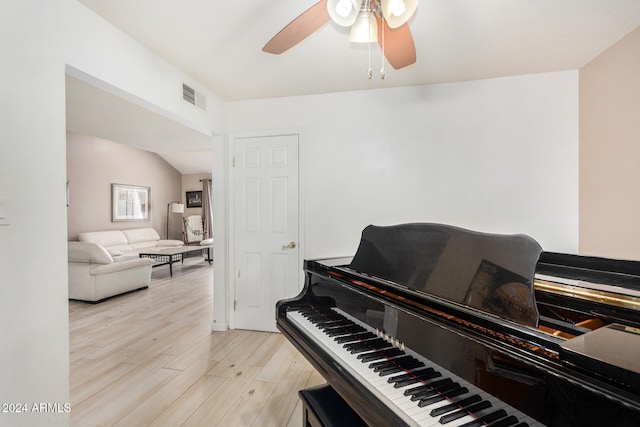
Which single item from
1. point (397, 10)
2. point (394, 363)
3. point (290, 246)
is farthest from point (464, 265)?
point (290, 246)

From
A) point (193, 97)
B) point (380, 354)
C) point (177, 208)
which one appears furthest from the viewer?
point (177, 208)

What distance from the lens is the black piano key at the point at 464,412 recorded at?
31.5 inches

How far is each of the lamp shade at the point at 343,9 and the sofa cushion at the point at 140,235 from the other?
7.24 metres

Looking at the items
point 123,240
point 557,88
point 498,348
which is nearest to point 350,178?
point 557,88

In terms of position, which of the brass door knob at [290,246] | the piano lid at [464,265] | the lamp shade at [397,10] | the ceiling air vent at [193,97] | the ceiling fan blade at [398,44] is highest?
the ceiling air vent at [193,97]

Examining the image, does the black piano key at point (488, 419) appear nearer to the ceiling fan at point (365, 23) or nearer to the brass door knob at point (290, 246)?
the ceiling fan at point (365, 23)

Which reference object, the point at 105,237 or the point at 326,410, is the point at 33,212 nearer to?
the point at 326,410

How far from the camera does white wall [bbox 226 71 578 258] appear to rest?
2625 millimetres

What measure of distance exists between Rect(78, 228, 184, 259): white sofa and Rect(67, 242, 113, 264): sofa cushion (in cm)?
160

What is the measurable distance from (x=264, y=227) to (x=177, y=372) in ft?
4.91

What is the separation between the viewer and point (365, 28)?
152 centimetres

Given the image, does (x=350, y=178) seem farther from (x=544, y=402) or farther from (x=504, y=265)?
(x=544, y=402)

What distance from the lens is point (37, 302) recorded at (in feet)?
4.85

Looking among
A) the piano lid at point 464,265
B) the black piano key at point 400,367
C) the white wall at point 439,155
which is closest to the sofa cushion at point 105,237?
the white wall at point 439,155
